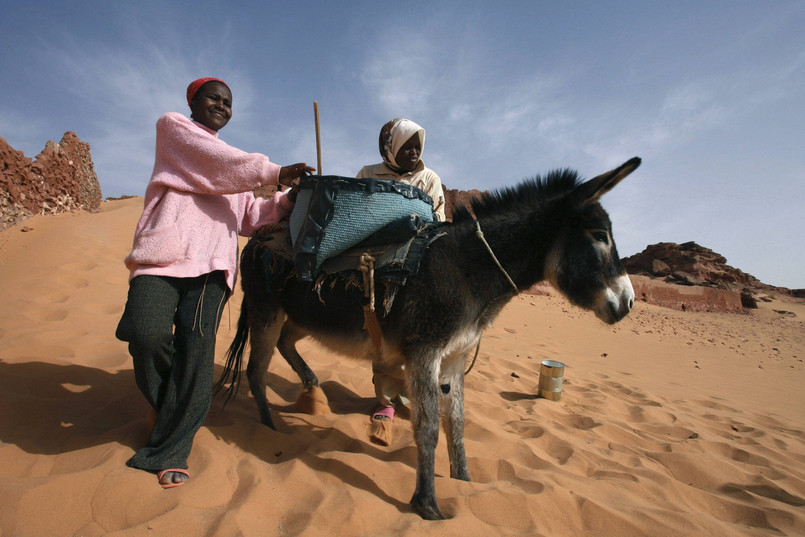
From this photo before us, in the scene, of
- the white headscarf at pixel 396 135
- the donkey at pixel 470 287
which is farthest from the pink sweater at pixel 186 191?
the white headscarf at pixel 396 135

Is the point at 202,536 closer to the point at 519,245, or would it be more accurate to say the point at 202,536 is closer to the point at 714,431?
the point at 519,245

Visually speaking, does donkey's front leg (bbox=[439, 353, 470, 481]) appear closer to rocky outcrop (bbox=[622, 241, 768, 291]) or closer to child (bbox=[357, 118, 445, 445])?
child (bbox=[357, 118, 445, 445])

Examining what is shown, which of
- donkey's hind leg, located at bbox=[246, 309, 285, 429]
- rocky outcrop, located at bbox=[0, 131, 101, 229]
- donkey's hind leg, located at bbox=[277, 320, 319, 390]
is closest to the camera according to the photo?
donkey's hind leg, located at bbox=[246, 309, 285, 429]

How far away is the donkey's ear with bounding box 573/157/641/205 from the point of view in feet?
6.77

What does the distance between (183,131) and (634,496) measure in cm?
342

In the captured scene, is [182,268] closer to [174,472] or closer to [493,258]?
[174,472]

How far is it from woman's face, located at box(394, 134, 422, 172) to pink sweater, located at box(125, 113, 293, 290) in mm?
1383

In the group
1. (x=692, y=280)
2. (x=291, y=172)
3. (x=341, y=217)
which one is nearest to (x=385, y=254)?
(x=341, y=217)

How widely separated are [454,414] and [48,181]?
11.4 metres

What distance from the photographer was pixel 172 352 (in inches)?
86.7

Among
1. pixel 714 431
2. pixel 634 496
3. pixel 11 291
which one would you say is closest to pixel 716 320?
pixel 714 431

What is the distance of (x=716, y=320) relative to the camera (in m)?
16.7

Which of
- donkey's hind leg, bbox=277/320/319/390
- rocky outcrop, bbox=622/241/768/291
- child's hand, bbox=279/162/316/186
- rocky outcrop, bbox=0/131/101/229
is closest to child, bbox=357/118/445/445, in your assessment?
donkey's hind leg, bbox=277/320/319/390

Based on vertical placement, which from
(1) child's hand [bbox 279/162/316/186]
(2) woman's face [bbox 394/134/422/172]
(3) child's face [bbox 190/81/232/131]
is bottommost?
(1) child's hand [bbox 279/162/316/186]
